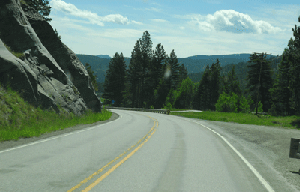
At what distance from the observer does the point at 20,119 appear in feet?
51.0

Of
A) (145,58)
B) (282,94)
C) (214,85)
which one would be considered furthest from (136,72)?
(282,94)

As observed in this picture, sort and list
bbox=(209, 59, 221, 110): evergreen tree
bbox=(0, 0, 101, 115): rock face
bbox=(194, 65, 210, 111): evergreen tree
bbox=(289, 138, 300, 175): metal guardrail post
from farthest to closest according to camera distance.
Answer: bbox=(194, 65, 210, 111): evergreen tree, bbox=(209, 59, 221, 110): evergreen tree, bbox=(0, 0, 101, 115): rock face, bbox=(289, 138, 300, 175): metal guardrail post

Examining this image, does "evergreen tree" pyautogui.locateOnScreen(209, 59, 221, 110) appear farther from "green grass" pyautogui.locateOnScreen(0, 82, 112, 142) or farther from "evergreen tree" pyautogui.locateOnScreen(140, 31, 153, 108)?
"green grass" pyautogui.locateOnScreen(0, 82, 112, 142)

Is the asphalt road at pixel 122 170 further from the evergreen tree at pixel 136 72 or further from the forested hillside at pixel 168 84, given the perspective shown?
the evergreen tree at pixel 136 72

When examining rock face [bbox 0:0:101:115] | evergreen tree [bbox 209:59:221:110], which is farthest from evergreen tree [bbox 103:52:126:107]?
rock face [bbox 0:0:101:115]

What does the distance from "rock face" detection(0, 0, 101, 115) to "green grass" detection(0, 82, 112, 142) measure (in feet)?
3.27

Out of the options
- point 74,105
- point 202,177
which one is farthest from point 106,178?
point 74,105

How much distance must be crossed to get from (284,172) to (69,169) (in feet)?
19.5

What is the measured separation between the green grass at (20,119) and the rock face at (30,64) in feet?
3.27

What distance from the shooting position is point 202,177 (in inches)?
263

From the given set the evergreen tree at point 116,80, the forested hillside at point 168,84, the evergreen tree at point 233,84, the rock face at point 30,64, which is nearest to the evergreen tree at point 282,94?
the forested hillside at point 168,84

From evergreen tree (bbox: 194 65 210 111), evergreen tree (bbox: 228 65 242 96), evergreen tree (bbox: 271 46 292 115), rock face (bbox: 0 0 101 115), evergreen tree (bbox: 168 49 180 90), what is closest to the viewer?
rock face (bbox: 0 0 101 115)

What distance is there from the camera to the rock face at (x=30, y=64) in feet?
60.1

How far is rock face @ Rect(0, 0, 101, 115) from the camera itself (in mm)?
18328
